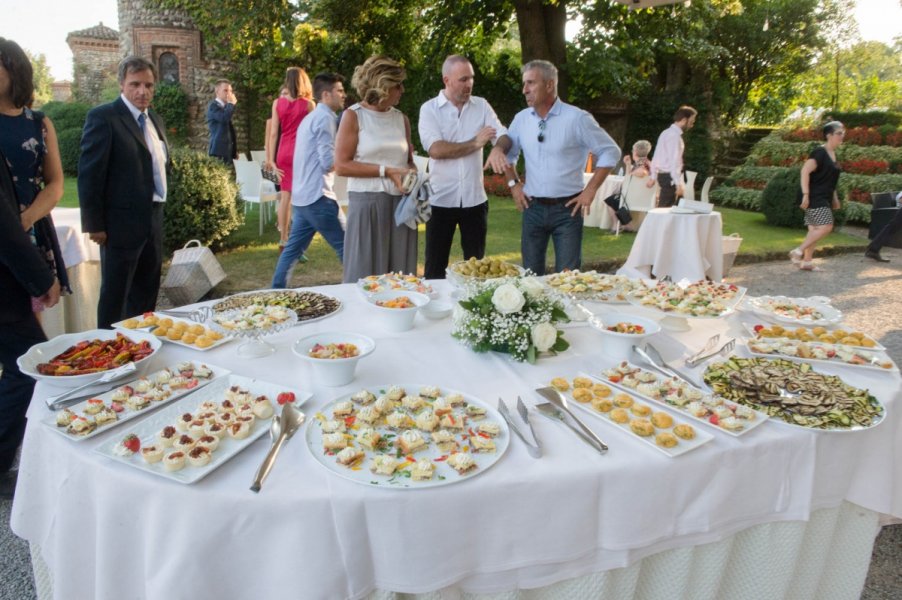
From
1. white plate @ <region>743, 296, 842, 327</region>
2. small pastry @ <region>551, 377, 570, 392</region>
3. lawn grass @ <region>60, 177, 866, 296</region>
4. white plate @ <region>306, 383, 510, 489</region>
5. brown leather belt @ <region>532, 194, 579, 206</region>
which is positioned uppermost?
brown leather belt @ <region>532, 194, 579, 206</region>

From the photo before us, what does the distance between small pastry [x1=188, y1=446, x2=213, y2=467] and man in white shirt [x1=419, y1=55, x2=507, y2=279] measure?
9.45 feet

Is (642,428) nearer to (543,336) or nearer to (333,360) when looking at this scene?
(543,336)

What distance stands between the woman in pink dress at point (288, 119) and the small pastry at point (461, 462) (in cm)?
552

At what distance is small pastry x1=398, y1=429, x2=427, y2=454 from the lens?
1369 millimetres

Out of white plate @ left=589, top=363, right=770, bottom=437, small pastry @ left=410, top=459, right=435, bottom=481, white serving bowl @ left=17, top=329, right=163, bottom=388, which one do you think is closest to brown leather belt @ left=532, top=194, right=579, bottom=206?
white plate @ left=589, top=363, right=770, bottom=437

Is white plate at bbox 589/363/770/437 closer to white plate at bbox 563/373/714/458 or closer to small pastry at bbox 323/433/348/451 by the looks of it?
white plate at bbox 563/373/714/458

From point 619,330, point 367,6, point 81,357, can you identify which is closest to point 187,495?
point 81,357

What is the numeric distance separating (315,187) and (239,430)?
11.2 ft

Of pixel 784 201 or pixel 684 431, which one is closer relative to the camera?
pixel 684 431

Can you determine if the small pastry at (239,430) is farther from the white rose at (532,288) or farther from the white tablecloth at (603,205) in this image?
the white tablecloth at (603,205)

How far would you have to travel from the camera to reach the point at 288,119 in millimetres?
6301

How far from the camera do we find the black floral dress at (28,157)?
98.5 inches

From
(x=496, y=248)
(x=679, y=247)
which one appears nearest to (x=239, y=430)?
(x=679, y=247)

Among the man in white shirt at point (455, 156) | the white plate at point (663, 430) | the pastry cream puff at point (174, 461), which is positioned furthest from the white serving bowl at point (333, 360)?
the man in white shirt at point (455, 156)
